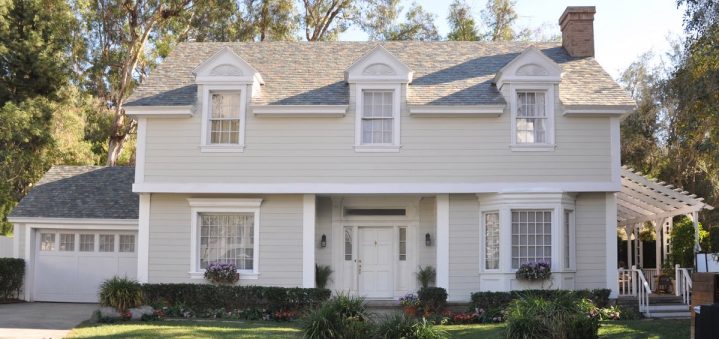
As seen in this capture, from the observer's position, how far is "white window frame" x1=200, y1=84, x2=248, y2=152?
20.2 meters

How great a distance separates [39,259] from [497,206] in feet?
44.1

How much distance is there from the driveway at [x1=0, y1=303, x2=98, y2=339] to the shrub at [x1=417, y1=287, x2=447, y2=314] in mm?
7821

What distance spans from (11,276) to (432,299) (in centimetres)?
1226

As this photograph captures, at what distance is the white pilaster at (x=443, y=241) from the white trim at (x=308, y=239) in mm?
3122

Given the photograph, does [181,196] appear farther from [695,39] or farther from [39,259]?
[695,39]

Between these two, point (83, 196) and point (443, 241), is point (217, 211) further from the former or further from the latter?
point (83, 196)

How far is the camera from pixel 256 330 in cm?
1648

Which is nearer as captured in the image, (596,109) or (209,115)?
(596,109)

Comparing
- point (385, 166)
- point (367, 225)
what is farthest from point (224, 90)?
point (367, 225)

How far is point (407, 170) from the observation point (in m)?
20.1

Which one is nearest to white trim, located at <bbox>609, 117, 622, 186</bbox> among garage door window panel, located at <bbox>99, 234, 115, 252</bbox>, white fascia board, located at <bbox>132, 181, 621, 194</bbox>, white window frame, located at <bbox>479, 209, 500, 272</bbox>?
white fascia board, located at <bbox>132, 181, 621, 194</bbox>

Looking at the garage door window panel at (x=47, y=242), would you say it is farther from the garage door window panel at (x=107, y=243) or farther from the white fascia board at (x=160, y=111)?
the white fascia board at (x=160, y=111)

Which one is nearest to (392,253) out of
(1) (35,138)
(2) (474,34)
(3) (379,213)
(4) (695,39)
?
(3) (379,213)

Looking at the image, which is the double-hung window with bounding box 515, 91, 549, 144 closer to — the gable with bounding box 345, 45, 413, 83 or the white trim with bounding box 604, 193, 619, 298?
the white trim with bounding box 604, 193, 619, 298
